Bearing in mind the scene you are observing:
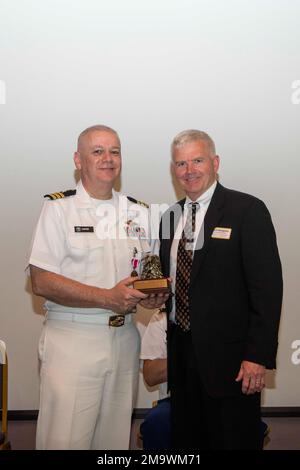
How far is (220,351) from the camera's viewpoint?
2541mm

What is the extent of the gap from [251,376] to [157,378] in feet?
2.45

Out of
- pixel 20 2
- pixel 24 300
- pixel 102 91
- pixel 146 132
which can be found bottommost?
pixel 24 300

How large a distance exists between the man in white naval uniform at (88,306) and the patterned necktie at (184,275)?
99 mm

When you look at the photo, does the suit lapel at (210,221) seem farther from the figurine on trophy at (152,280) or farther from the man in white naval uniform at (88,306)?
the man in white naval uniform at (88,306)

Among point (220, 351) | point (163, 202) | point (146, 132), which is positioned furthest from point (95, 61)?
point (220, 351)

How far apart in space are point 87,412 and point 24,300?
165cm

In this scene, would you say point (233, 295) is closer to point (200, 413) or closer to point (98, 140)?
point (200, 413)

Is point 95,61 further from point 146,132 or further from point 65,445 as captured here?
point 65,445

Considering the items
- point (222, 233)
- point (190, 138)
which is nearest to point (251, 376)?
point (222, 233)

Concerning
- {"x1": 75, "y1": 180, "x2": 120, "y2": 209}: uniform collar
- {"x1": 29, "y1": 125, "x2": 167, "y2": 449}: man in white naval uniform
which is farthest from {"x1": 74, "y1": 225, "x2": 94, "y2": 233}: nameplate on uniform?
{"x1": 75, "y1": 180, "x2": 120, "y2": 209}: uniform collar

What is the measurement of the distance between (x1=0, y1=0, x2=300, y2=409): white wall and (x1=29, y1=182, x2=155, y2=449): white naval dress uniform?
1.31 m

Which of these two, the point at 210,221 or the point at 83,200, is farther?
the point at 83,200

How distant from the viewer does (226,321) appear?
2.54 meters

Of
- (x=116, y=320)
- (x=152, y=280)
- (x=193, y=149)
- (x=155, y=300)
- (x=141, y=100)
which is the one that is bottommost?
(x=116, y=320)
